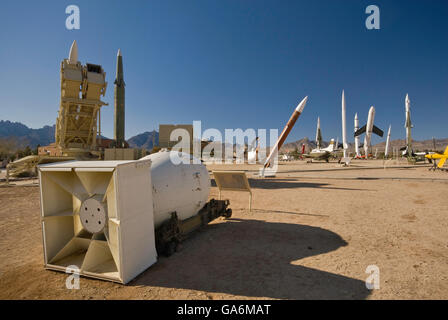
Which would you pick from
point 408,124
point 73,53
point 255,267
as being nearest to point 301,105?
point 73,53

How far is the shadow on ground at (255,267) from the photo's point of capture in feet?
10.3

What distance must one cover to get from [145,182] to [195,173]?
1.82m

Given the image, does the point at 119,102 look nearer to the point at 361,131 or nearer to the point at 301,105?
the point at 301,105

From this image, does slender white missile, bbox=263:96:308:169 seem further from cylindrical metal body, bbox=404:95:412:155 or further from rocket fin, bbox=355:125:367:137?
rocket fin, bbox=355:125:367:137

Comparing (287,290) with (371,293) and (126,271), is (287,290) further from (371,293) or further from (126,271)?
(126,271)

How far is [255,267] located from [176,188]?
224 cm

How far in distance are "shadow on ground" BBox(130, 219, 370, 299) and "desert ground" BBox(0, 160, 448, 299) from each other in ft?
0.05

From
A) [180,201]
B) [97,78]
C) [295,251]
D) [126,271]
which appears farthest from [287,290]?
[97,78]

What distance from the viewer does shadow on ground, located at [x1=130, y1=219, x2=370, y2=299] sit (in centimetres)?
315

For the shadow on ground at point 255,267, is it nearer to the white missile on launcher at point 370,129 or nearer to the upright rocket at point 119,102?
the upright rocket at point 119,102

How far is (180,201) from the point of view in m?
4.88

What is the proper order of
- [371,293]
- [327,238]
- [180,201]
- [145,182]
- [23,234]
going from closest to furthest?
[371,293] → [145,182] → [180,201] → [327,238] → [23,234]

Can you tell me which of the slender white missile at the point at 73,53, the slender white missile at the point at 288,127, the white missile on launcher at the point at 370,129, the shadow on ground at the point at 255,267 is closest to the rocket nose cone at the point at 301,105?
the slender white missile at the point at 288,127

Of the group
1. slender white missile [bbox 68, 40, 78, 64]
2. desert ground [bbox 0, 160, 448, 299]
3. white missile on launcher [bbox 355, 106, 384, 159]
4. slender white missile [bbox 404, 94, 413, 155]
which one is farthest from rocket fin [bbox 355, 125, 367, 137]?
slender white missile [bbox 68, 40, 78, 64]
